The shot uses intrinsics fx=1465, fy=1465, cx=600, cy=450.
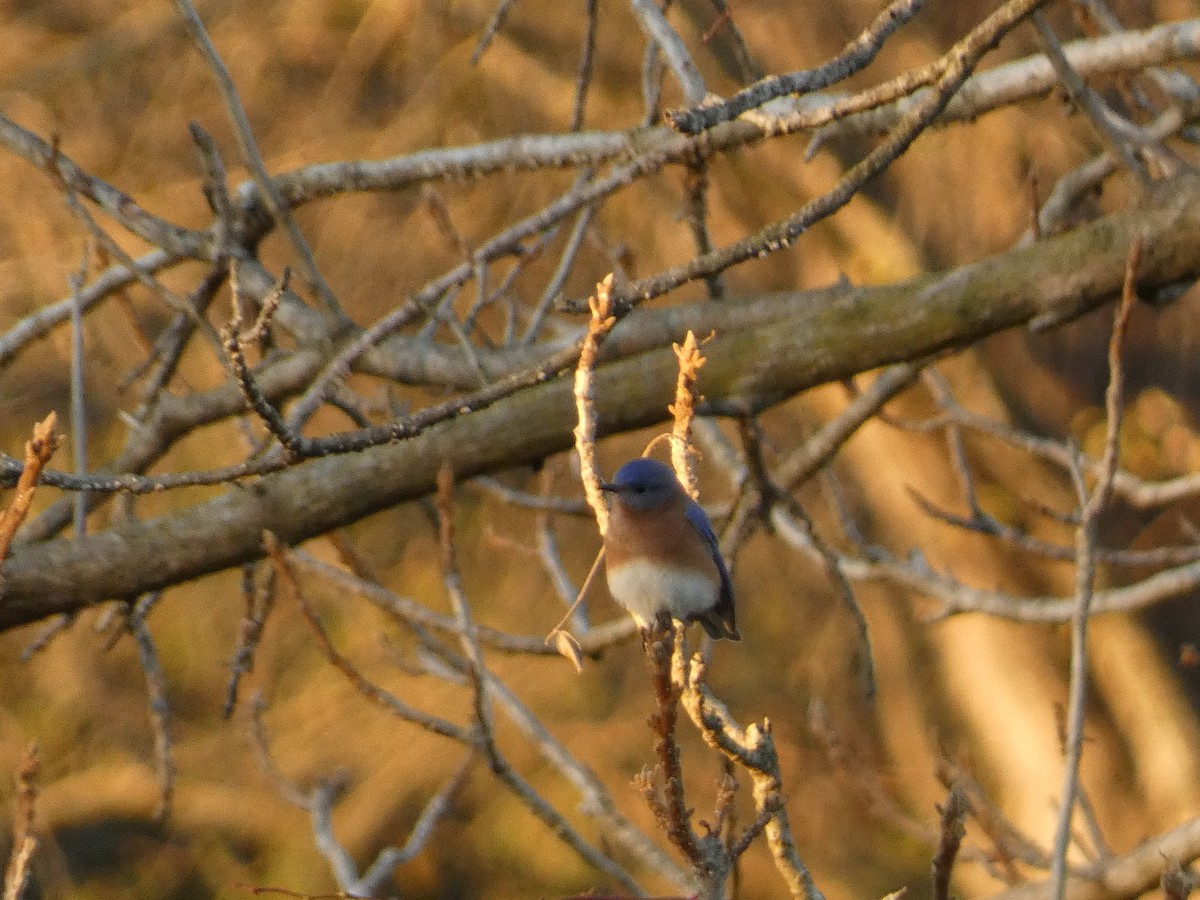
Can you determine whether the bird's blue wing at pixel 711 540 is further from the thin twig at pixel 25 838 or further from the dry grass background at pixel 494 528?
the dry grass background at pixel 494 528

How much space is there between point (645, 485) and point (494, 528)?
476 cm

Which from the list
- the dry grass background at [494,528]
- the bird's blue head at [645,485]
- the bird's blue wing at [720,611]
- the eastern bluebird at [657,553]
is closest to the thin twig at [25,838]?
the bird's blue head at [645,485]

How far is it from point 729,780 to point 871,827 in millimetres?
8044

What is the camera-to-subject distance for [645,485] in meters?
2.79

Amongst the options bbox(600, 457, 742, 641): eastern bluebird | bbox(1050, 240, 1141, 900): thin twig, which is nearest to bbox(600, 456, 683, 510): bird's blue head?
bbox(600, 457, 742, 641): eastern bluebird

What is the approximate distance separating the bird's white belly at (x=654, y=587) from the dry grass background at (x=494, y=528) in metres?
4.46

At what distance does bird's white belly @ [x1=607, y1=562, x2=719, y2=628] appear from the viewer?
2.91 meters

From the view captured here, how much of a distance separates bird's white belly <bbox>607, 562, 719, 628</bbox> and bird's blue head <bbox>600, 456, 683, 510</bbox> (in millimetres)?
131

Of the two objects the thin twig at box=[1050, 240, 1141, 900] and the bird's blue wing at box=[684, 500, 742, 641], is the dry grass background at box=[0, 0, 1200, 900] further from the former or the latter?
the thin twig at box=[1050, 240, 1141, 900]

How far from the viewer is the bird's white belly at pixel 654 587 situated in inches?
114

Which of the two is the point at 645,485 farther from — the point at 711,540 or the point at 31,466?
Answer: the point at 31,466

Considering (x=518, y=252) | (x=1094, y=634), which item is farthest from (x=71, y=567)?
(x=1094, y=634)

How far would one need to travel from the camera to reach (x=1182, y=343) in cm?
787

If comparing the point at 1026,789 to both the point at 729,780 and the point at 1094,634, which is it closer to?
the point at 1094,634
